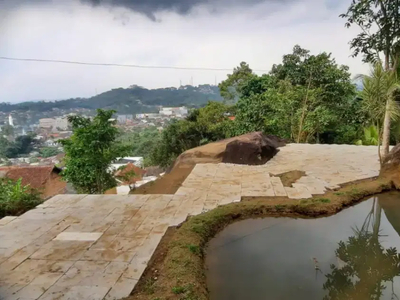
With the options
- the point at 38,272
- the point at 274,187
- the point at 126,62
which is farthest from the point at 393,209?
the point at 126,62

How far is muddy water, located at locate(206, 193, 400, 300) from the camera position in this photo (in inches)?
102

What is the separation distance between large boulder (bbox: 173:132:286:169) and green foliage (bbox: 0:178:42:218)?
301 centimetres

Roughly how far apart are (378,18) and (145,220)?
17.6 ft

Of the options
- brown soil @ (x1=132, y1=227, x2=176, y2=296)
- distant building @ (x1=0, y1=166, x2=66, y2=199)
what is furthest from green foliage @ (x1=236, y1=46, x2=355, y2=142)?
distant building @ (x1=0, y1=166, x2=66, y2=199)

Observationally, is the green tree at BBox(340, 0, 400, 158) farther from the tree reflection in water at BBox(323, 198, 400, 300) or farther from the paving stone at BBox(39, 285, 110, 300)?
the paving stone at BBox(39, 285, 110, 300)

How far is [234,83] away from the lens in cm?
1507

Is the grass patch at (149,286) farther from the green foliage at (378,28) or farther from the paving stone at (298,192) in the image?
the green foliage at (378,28)

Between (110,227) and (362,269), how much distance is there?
2.73 meters

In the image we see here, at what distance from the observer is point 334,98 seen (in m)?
11.0

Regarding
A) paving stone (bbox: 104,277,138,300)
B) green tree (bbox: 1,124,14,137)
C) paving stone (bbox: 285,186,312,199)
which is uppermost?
paving stone (bbox: 285,186,312,199)

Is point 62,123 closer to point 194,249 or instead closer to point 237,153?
point 237,153

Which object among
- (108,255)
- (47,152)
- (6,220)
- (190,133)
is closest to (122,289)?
(108,255)

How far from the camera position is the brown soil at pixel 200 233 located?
248cm

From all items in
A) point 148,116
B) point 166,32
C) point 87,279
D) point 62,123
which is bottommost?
point 87,279
